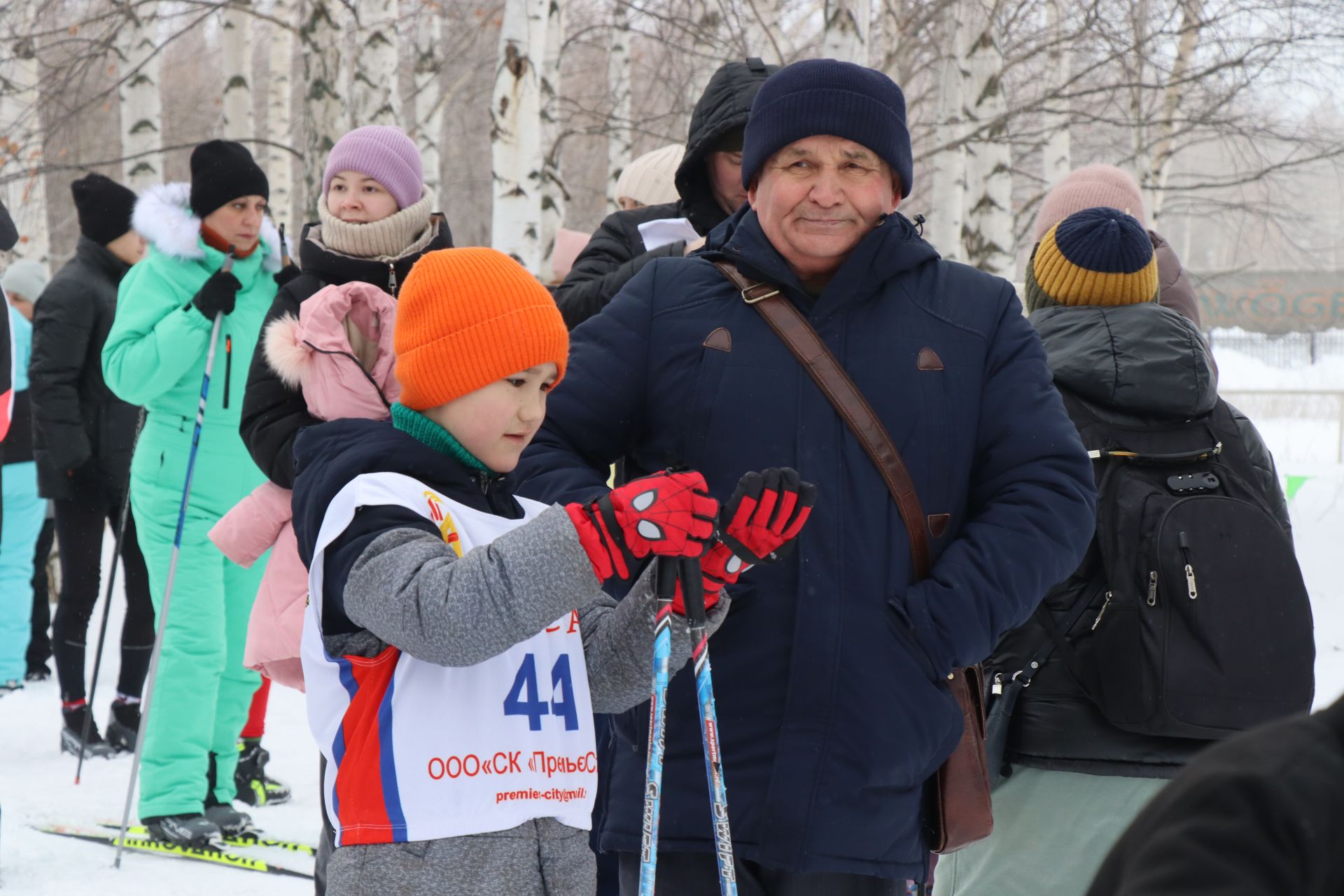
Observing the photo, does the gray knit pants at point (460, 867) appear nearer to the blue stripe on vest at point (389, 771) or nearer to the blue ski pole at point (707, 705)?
the blue stripe on vest at point (389, 771)

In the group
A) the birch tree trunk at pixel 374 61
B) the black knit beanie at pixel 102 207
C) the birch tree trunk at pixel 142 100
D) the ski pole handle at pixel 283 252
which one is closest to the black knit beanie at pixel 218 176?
the ski pole handle at pixel 283 252

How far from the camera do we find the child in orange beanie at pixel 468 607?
1946 millimetres

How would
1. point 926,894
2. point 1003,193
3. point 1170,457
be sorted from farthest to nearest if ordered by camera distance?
point 1003,193, point 926,894, point 1170,457

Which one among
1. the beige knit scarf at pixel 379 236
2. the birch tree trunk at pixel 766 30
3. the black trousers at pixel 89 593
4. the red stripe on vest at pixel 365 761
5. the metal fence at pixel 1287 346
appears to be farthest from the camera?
the metal fence at pixel 1287 346

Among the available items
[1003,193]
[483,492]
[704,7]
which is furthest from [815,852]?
[704,7]

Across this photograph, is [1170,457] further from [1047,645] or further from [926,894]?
[926,894]

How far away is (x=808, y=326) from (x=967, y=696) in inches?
28.5

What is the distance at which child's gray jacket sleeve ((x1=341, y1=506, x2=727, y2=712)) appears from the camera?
6.27 ft

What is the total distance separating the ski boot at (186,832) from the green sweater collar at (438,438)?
8.99 feet

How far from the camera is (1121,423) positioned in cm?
298

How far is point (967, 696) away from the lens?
8.06ft

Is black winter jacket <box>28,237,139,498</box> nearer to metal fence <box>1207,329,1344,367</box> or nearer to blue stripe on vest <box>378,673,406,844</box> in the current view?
blue stripe on vest <box>378,673,406,844</box>

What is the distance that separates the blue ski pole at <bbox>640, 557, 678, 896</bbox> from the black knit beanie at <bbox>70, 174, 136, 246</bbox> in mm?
4667

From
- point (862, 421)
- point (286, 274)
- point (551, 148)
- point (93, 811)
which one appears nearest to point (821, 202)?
point (862, 421)
